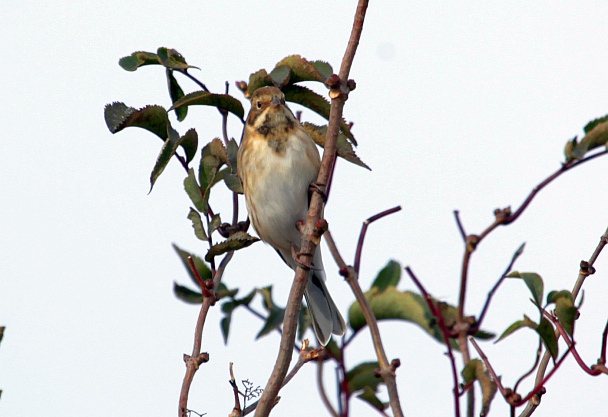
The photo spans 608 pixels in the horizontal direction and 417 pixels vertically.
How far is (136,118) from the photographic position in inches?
115

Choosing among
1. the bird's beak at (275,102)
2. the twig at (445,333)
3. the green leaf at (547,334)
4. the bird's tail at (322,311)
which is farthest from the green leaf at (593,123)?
the bird's tail at (322,311)

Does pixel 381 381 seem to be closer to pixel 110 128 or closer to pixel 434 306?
pixel 434 306

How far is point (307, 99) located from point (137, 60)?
0.67m

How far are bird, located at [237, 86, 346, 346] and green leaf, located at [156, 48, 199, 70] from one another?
1415mm


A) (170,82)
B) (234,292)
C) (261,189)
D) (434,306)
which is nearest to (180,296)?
(234,292)

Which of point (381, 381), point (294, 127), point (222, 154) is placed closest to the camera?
point (381, 381)

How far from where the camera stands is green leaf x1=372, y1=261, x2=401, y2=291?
2.58m

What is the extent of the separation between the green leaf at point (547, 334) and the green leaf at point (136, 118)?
1.49 metres

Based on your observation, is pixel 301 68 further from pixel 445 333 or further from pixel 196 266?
pixel 445 333

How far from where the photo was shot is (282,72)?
3146mm

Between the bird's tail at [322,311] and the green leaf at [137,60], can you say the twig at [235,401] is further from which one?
the bird's tail at [322,311]

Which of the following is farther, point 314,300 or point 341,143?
point 314,300

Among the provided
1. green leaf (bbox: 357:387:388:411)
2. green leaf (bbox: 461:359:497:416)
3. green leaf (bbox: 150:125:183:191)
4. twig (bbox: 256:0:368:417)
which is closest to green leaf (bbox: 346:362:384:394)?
green leaf (bbox: 357:387:388:411)

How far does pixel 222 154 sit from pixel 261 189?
70.7 inches
